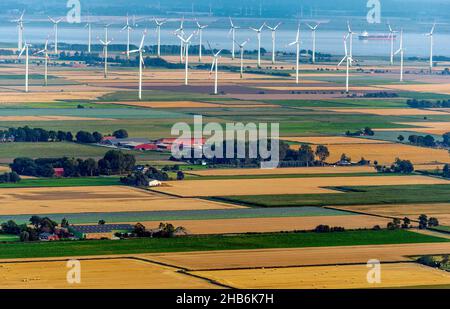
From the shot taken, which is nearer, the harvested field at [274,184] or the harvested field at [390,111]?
the harvested field at [274,184]

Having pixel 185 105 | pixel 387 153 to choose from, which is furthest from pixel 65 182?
pixel 185 105

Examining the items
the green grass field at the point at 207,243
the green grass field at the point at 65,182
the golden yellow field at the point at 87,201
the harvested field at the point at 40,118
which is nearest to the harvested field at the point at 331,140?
the harvested field at the point at 40,118

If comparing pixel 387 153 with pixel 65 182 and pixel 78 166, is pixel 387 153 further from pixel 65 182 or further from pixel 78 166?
pixel 65 182

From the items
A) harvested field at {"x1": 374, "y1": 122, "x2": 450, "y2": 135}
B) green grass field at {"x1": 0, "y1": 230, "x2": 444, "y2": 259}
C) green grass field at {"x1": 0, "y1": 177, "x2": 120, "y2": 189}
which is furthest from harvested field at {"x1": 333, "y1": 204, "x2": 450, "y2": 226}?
harvested field at {"x1": 374, "y1": 122, "x2": 450, "y2": 135}

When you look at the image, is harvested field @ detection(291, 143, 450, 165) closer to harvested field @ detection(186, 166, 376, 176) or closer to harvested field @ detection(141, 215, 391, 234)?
harvested field @ detection(186, 166, 376, 176)

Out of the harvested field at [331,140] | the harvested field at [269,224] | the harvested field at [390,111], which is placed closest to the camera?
the harvested field at [269,224]

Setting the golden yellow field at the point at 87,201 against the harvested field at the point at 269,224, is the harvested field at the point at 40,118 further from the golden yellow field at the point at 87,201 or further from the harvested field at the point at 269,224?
the harvested field at the point at 269,224
